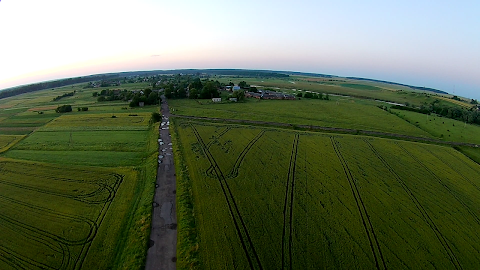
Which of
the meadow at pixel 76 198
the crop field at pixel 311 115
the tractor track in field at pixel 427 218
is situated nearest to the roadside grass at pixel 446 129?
the crop field at pixel 311 115

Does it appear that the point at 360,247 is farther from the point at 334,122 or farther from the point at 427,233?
the point at 334,122

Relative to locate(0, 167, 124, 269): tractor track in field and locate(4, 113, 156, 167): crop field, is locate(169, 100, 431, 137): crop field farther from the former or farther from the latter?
locate(0, 167, 124, 269): tractor track in field

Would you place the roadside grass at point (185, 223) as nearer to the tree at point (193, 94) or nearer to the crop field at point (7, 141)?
the crop field at point (7, 141)

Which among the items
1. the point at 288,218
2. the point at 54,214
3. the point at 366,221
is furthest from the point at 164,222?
the point at 366,221

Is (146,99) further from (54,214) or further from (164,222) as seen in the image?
(164,222)

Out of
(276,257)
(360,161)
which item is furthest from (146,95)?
(276,257)

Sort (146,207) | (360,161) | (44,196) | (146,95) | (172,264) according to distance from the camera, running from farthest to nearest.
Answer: (146,95)
(360,161)
(44,196)
(146,207)
(172,264)

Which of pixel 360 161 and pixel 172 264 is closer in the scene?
pixel 172 264
